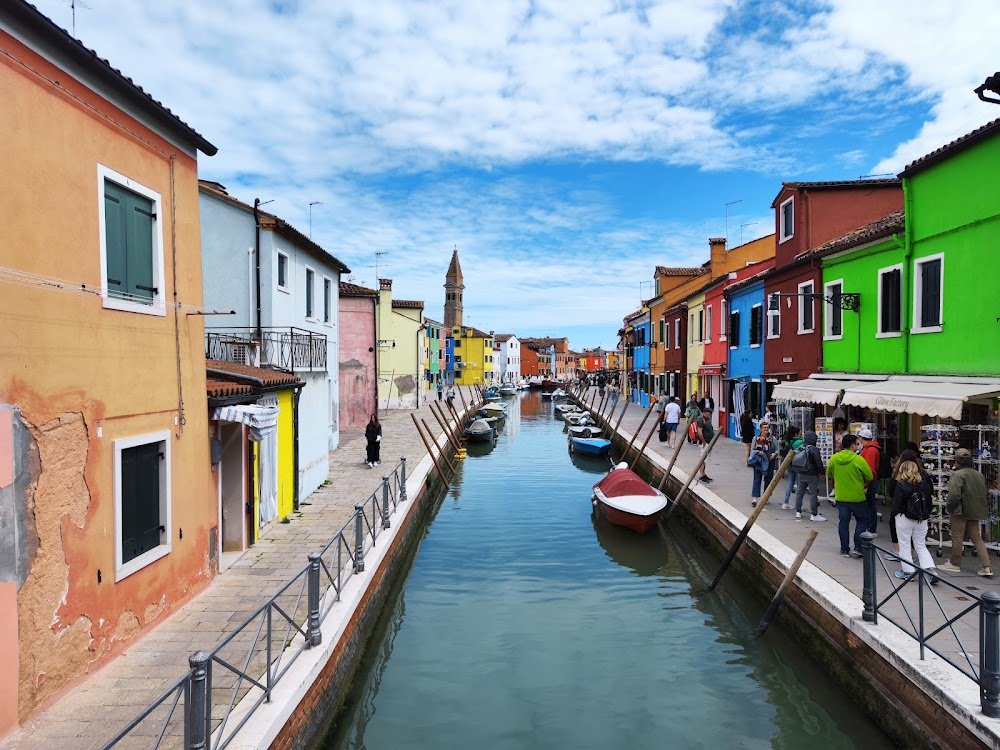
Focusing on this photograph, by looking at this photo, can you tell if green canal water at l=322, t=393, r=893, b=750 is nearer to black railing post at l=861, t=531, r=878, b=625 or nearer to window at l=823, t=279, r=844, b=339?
black railing post at l=861, t=531, r=878, b=625

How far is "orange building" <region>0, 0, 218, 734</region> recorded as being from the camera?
5055 millimetres

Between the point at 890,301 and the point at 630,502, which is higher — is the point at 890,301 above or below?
above

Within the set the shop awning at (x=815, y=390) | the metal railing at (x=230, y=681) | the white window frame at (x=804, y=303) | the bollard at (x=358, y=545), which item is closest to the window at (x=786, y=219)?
the white window frame at (x=804, y=303)

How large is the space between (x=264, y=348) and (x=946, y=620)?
12.6 m

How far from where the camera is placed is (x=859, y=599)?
7.52 metres

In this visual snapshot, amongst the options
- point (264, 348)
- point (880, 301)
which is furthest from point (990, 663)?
point (264, 348)

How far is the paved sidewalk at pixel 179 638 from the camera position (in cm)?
503

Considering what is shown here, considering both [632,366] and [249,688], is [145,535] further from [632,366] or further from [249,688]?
[632,366]

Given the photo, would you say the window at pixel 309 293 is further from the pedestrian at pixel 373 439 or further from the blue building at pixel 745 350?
the blue building at pixel 745 350

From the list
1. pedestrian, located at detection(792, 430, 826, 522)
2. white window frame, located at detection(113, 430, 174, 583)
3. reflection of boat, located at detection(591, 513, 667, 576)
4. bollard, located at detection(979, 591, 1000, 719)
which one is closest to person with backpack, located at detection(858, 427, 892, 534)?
pedestrian, located at detection(792, 430, 826, 522)

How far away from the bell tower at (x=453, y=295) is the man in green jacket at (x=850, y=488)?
3451 inches

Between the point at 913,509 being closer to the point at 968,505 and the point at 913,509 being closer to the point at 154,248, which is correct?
the point at 968,505

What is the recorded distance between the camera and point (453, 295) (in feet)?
319

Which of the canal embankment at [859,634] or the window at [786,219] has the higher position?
the window at [786,219]
